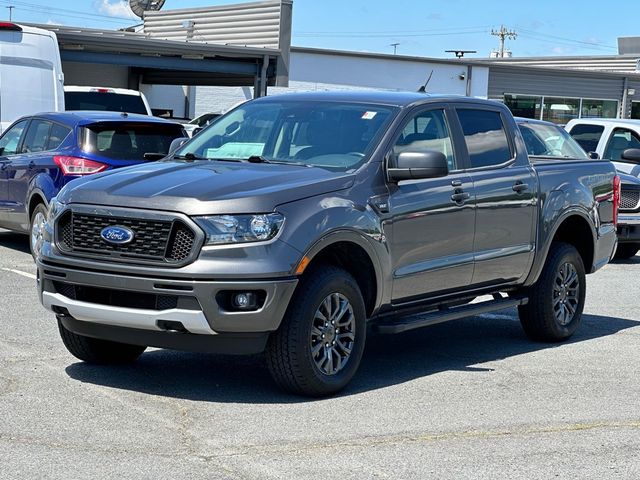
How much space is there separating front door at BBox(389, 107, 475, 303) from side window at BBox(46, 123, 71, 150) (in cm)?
566

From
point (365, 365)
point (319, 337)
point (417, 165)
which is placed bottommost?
point (365, 365)

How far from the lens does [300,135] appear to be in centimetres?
786

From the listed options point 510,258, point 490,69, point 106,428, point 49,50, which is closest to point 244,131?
point 510,258

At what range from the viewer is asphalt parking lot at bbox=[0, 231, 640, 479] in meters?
5.59

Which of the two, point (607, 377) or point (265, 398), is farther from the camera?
point (607, 377)

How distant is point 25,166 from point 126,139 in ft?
4.18

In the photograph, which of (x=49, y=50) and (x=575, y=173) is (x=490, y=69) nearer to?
(x=49, y=50)

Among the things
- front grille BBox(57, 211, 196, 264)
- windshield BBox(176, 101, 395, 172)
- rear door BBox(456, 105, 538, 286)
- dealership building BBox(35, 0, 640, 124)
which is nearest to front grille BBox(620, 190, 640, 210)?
rear door BBox(456, 105, 538, 286)

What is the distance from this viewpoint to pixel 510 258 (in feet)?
28.4

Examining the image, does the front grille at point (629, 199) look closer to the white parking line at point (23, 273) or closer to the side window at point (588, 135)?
the side window at point (588, 135)

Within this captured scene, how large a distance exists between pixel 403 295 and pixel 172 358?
1686mm

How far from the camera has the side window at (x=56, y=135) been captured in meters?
12.6

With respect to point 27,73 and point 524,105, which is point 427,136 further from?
point 524,105

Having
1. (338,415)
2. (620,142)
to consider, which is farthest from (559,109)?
(338,415)
